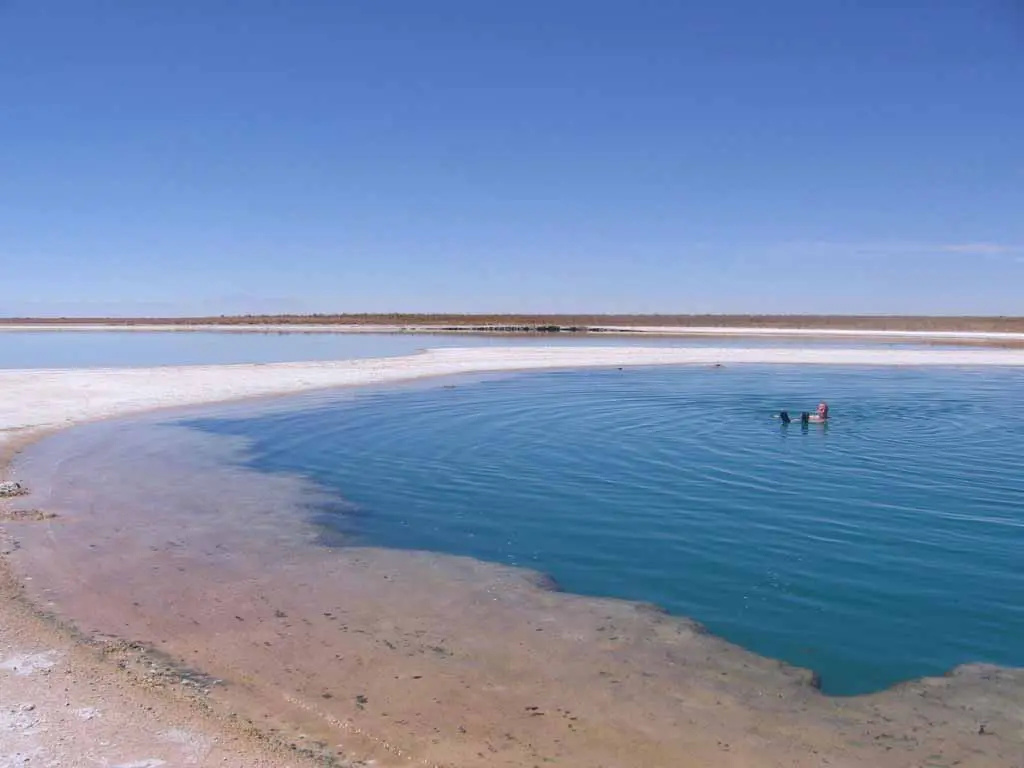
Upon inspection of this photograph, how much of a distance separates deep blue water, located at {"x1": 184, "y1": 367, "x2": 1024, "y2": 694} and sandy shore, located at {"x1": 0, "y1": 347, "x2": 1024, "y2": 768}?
2.09 feet

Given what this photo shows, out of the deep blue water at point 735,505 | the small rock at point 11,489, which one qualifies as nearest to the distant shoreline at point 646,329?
the deep blue water at point 735,505

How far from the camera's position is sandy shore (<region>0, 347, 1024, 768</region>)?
6.09 m

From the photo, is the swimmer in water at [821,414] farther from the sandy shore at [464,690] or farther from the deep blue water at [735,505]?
the sandy shore at [464,690]

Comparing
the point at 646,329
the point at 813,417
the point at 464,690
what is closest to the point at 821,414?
the point at 813,417

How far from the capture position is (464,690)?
279 inches

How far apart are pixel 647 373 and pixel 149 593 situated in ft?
103

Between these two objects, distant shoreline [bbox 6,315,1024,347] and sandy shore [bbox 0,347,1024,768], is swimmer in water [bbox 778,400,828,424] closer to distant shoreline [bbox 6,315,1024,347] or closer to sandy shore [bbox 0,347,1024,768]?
sandy shore [bbox 0,347,1024,768]

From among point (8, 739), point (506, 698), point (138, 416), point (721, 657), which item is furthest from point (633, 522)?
point (138, 416)

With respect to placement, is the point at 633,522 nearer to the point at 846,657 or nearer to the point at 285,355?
the point at 846,657

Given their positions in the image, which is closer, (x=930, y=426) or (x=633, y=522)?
(x=633, y=522)

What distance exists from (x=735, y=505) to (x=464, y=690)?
7.44 metres

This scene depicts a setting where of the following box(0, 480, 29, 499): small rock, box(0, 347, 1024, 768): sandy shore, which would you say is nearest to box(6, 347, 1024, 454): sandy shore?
box(0, 480, 29, 499): small rock

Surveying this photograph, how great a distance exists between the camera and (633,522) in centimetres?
1247

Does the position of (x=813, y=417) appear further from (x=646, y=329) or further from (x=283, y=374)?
(x=646, y=329)
